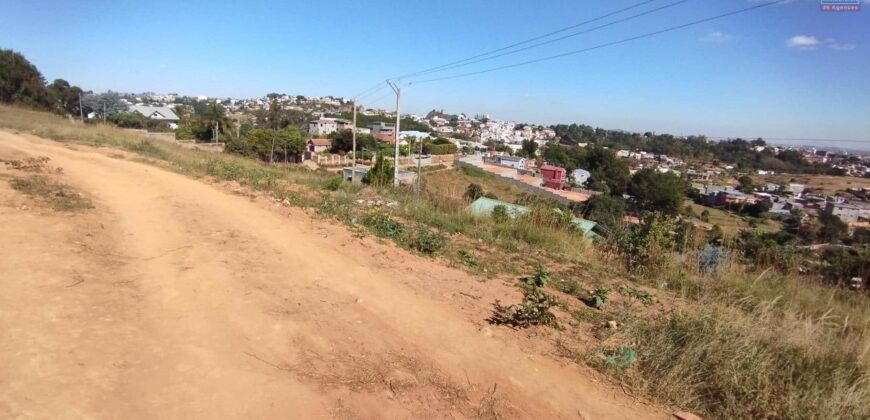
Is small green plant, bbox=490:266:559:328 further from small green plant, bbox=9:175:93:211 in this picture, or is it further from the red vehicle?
the red vehicle

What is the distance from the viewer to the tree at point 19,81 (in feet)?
88.1

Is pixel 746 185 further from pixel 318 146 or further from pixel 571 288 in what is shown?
pixel 318 146

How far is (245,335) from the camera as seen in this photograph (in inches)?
109

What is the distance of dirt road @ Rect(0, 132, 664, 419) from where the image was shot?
2170 millimetres

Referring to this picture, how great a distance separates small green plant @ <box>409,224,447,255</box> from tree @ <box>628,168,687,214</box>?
489 inches

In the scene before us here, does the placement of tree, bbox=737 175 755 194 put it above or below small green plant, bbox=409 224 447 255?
above

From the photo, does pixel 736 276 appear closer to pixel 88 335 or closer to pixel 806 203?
pixel 88 335

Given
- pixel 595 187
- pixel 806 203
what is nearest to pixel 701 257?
pixel 806 203

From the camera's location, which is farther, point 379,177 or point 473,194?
point 379,177

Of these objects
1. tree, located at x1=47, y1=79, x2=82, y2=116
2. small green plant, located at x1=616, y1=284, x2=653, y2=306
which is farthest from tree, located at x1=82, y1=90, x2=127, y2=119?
small green plant, located at x1=616, y1=284, x2=653, y2=306

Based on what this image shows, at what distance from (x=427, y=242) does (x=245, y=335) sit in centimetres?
276

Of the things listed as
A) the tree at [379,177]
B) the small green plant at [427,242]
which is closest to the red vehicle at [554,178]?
the tree at [379,177]

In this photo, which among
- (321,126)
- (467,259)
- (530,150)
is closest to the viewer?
(467,259)

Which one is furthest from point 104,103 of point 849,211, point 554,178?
point 849,211
